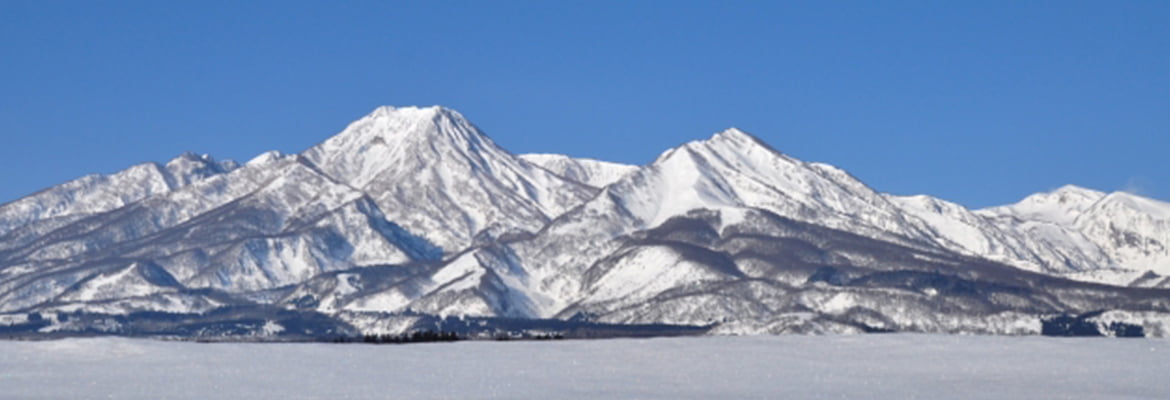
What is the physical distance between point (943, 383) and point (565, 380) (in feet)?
77.4

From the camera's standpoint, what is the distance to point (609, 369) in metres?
126

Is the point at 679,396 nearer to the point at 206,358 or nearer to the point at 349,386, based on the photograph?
the point at 349,386

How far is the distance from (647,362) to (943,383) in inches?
866

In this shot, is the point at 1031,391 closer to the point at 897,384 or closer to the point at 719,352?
the point at 897,384

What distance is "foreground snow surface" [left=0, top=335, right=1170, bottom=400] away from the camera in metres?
111

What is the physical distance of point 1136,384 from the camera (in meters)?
116

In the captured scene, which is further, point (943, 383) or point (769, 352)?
point (769, 352)

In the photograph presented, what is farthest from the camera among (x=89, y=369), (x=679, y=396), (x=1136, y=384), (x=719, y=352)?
(x=719, y=352)

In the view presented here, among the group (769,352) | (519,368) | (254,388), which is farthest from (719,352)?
(254,388)

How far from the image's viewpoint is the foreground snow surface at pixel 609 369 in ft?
365

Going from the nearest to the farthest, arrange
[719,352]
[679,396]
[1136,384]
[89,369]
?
[679,396] → [1136,384] → [89,369] → [719,352]

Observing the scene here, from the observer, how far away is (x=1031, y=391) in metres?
112

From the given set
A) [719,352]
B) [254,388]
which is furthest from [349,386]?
[719,352]

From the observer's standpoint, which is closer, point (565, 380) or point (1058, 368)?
point (565, 380)
